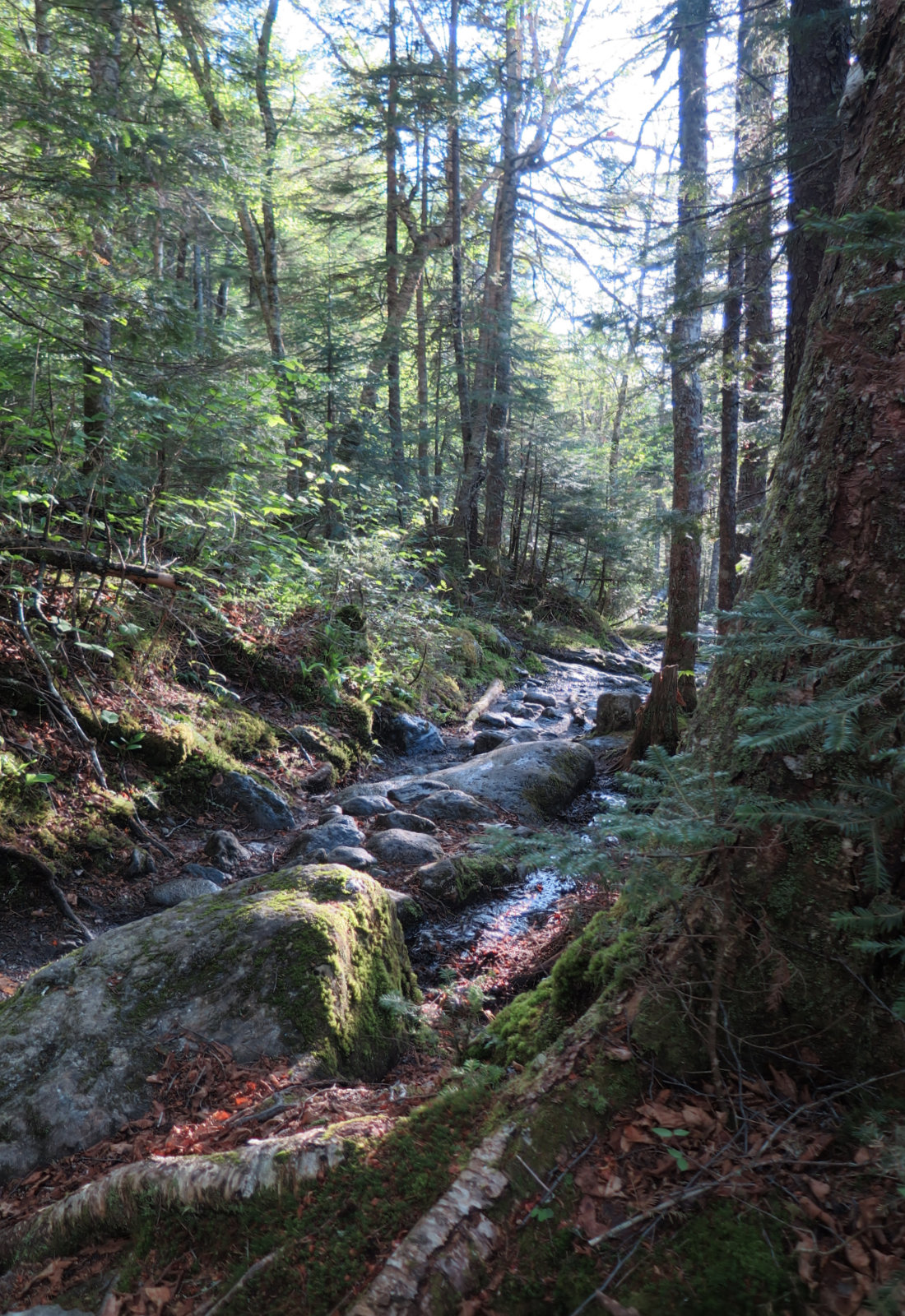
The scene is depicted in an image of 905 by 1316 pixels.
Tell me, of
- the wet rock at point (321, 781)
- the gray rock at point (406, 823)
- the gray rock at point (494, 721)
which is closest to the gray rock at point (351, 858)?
the gray rock at point (406, 823)

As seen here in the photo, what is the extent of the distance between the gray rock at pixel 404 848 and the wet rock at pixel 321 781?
5.35 feet

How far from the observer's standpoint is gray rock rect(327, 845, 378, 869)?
5148 millimetres

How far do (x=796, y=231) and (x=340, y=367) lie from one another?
935 centimetres

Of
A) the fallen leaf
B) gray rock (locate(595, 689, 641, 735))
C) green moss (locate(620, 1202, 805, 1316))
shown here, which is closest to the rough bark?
green moss (locate(620, 1202, 805, 1316))

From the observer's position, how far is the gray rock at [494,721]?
1049 centimetres

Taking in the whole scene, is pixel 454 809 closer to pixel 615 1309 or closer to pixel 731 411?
pixel 615 1309

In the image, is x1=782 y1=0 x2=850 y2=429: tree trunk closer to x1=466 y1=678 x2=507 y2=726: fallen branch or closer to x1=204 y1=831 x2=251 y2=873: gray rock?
x1=204 y1=831 x2=251 y2=873: gray rock

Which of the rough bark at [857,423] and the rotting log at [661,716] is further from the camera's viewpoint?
the rotting log at [661,716]

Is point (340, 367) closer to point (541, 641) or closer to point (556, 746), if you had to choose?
point (541, 641)

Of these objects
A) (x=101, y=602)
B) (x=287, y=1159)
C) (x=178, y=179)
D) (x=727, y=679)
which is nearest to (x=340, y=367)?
(x=178, y=179)

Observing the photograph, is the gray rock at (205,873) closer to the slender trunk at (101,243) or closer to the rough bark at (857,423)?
the slender trunk at (101,243)

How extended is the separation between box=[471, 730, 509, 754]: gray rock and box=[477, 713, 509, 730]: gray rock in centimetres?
131

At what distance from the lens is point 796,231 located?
5320mm

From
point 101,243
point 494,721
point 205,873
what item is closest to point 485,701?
point 494,721
